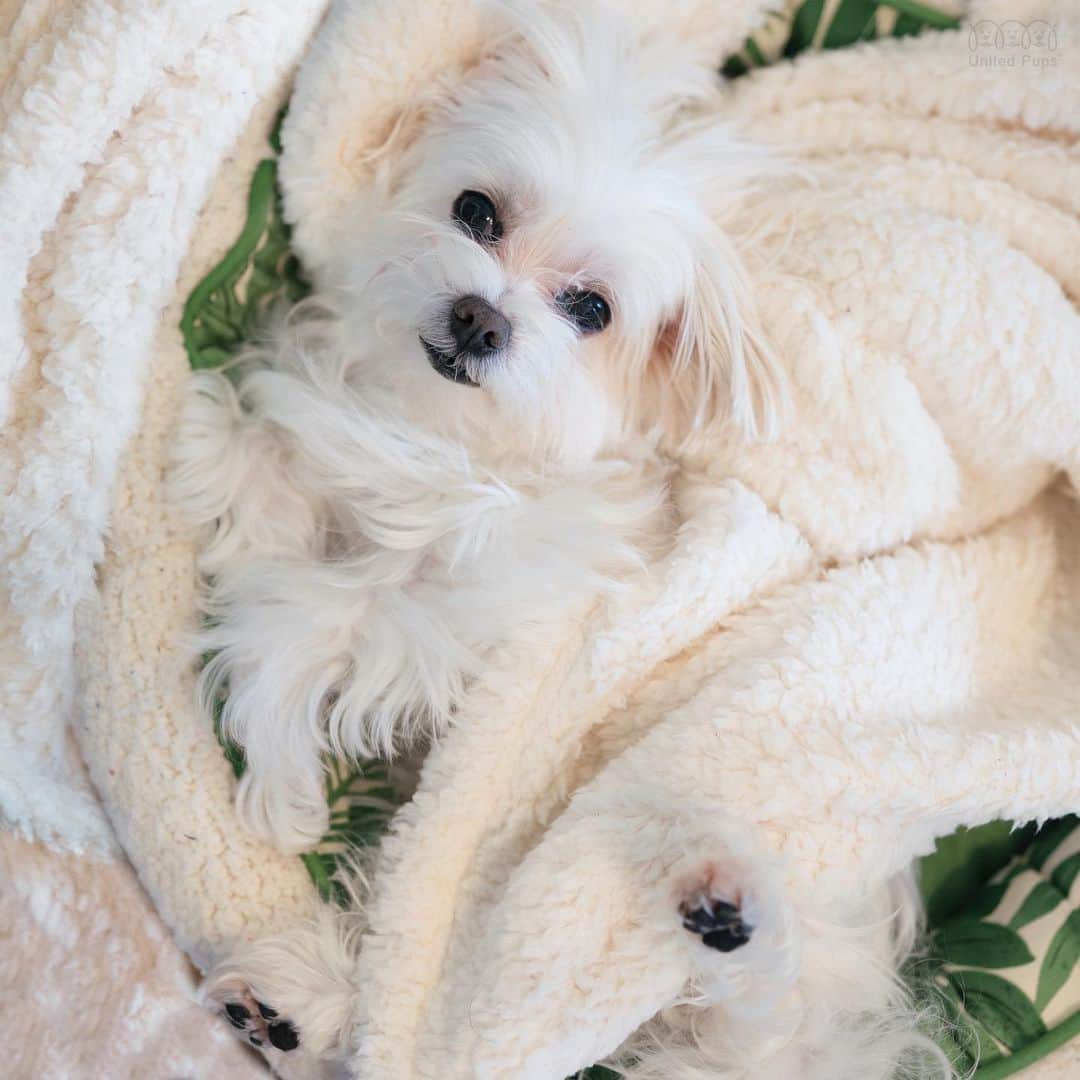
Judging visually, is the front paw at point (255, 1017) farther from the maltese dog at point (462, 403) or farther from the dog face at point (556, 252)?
the dog face at point (556, 252)

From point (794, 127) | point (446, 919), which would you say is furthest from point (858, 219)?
point (446, 919)

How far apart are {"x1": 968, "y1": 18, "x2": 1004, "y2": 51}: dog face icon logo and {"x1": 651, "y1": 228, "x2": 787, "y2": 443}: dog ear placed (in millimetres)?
517

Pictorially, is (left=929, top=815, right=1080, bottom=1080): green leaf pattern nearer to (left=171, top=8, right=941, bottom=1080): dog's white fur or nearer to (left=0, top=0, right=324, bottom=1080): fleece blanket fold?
(left=171, top=8, right=941, bottom=1080): dog's white fur

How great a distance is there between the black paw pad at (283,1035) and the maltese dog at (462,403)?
0.21 m

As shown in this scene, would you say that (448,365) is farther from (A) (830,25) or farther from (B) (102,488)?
(A) (830,25)

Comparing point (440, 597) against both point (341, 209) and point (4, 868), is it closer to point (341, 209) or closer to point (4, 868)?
point (341, 209)

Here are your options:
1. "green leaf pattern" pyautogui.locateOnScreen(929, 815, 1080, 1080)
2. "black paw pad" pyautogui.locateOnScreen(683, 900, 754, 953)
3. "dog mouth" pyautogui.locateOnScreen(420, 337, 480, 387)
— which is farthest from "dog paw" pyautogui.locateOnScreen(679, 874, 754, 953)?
"dog mouth" pyautogui.locateOnScreen(420, 337, 480, 387)

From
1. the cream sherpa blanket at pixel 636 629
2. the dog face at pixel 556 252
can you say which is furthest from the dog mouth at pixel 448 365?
the cream sherpa blanket at pixel 636 629

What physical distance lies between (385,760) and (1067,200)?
1.25 meters

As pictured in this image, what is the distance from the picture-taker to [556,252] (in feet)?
4.45

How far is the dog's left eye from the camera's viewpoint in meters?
1.38

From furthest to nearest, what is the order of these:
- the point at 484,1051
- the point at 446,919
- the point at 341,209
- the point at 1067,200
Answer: the point at 1067,200
the point at 341,209
the point at 446,919
the point at 484,1051

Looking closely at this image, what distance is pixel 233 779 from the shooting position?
1354 millimetres

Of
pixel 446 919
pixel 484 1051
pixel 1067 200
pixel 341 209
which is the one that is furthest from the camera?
pixel 1067 200
